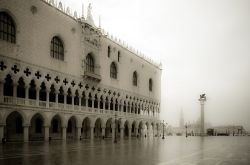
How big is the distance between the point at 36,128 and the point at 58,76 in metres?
6.98

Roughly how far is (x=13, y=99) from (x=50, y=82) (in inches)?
269

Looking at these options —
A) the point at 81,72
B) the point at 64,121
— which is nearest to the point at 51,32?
the point at 81,72

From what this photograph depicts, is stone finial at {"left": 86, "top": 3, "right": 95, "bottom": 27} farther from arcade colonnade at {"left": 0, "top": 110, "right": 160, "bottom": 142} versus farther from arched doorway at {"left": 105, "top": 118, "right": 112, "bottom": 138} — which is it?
arched doorway at {"left": 105, "top": 118, "right": 112, "bottom": 138}

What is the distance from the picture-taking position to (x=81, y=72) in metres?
47.2

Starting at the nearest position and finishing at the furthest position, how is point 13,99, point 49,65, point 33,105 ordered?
point 13,99
point 33,105
point 49,65

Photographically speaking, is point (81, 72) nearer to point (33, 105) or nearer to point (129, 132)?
point (33, 105)

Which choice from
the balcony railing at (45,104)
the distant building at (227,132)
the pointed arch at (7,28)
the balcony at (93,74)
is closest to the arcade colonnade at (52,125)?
the balcony railing at (45,104)

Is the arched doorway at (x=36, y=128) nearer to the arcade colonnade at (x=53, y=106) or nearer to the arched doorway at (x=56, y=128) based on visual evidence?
the arcade colonnade at (x=53, y=106)

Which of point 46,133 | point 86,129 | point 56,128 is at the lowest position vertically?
point 86,129

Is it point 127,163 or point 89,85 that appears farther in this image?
point 89,85

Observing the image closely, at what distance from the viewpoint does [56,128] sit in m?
44.3

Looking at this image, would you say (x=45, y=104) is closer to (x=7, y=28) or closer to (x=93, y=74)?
(x=7, y=28)

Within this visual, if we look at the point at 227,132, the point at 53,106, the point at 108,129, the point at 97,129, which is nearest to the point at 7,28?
the point at 53,106

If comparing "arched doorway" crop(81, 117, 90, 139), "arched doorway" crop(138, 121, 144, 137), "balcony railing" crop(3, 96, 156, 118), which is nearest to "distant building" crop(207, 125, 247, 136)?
Answer: "arched doorway" crop(138, 121, 144, 137)
